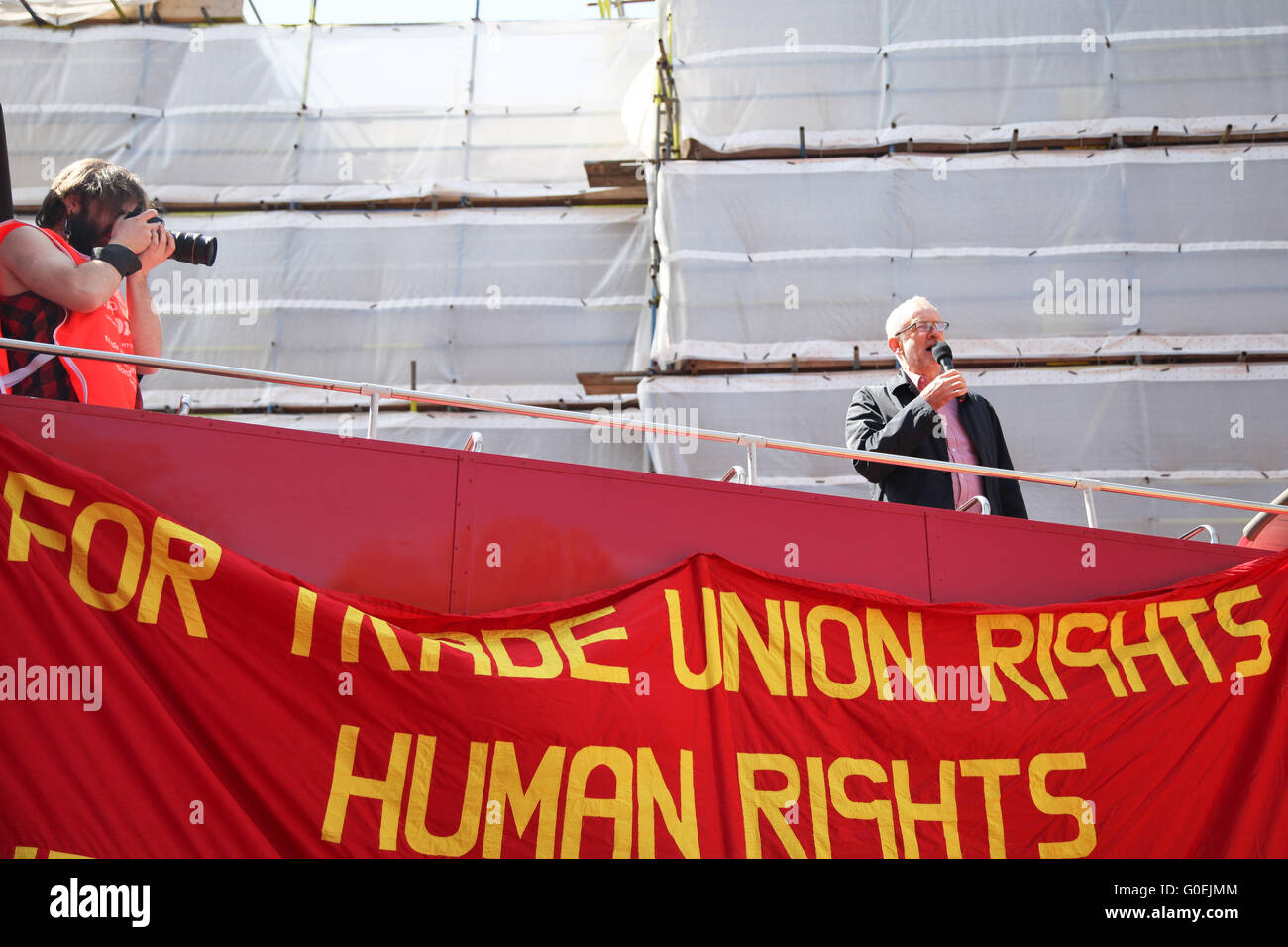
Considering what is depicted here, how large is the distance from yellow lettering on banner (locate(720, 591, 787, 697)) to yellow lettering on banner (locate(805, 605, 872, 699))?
128mm

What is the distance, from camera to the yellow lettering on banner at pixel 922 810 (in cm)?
407

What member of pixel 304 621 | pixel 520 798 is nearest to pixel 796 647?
pixel 520 798

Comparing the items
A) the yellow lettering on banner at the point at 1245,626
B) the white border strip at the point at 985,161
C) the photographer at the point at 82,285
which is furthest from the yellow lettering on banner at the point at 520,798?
the white border strip at the point at 985,161

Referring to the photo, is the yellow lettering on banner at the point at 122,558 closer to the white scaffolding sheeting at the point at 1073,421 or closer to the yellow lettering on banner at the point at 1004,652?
the yellow lettering on banner at the point at 1004,652

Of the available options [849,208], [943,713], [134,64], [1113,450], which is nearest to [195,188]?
[134,64]

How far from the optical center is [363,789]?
3.50 m

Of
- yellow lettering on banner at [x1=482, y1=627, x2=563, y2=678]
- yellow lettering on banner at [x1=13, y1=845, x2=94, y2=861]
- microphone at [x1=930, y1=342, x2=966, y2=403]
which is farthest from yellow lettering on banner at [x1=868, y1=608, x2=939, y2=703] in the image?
yellow lettering on banner at [x1=13, y1=845, x2=94, y2=861]

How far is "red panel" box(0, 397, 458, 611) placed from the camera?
3.82 metres

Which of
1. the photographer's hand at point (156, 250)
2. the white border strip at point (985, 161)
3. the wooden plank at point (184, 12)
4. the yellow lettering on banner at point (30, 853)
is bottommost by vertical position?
the yellow lettering on banner at point (30, 853)

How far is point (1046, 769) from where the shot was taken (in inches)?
169

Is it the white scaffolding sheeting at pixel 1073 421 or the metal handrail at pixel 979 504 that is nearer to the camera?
the metal handrail at pixel 979 504

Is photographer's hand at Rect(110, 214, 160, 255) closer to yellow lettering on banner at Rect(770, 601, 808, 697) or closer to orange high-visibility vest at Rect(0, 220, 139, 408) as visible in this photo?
orange high-visibility vest at Rect(0, 220, 139, 408)

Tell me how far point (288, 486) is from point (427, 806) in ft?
3.96

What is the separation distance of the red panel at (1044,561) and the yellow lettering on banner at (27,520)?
3194 mm
